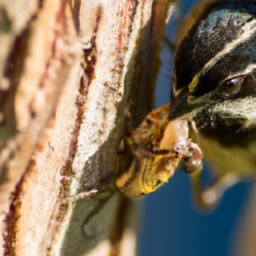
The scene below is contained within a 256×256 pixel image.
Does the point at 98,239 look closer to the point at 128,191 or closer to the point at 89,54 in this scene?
the point at 128,191

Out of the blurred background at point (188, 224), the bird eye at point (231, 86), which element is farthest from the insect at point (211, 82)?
the blurred background at point (188, 224)

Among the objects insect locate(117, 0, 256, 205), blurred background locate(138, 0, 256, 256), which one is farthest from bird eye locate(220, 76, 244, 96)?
blurred background locate(138, 0, 256, 256)

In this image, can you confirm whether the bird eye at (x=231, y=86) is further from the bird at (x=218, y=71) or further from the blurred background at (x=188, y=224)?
the blurred background at (x=188, y=224)

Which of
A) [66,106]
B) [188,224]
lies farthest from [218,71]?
[188,224]

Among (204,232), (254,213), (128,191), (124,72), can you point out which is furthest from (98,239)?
(204,232)

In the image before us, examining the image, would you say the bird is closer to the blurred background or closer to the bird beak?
the bird beak

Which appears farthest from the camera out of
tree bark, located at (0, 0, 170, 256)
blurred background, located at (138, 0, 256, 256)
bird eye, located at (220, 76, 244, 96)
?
blurred background, located at (138, 0, 256, 256)

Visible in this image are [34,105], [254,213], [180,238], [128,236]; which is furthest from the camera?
[180,238]

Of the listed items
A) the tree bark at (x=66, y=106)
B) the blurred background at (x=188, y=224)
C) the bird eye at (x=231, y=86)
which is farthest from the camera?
the blurred background at (x=188, y=224)
